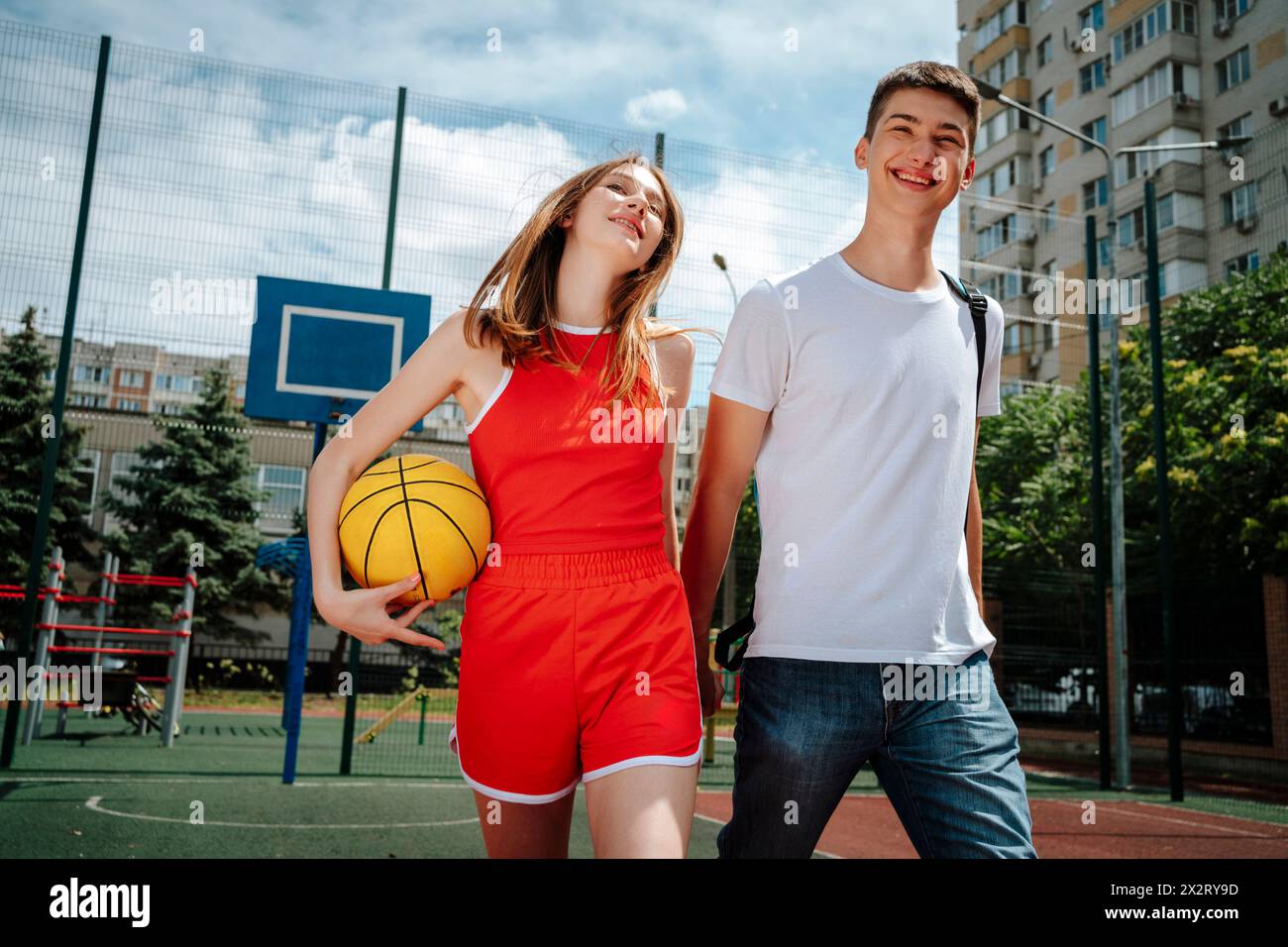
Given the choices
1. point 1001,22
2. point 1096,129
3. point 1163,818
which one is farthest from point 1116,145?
point 1163,818

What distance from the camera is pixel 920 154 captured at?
7.14 ft

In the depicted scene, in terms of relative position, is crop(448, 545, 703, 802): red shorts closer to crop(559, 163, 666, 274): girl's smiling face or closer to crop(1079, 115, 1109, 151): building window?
crop(559, 163, 666, 274): girl's smiling face

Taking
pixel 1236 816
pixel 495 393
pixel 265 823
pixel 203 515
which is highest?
pixel 203 515

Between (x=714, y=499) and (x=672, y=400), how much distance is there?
10.0 inches

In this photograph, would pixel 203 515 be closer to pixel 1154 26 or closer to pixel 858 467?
pixel 858 467

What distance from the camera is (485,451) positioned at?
7.03ft

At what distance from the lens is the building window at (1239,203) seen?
30.2 ft

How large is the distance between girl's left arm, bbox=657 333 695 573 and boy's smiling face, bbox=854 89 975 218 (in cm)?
52

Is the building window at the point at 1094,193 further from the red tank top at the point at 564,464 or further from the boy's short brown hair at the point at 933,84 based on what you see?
the red tank top at the point at 564,464

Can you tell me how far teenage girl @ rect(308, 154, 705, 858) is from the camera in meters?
1.93

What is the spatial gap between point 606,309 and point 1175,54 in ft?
109

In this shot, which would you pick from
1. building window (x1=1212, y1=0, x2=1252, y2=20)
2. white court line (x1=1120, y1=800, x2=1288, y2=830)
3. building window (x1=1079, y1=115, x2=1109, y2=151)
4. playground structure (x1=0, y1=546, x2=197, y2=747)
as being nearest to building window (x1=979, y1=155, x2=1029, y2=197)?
building window (x1=1079, y1=115, x2=1109, y2=151)

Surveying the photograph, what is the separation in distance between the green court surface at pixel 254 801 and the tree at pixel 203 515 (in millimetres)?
13277

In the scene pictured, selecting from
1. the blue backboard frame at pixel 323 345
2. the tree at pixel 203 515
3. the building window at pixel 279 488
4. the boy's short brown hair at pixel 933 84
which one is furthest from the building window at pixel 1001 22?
the boy's short brown hair at pixel 933 84
